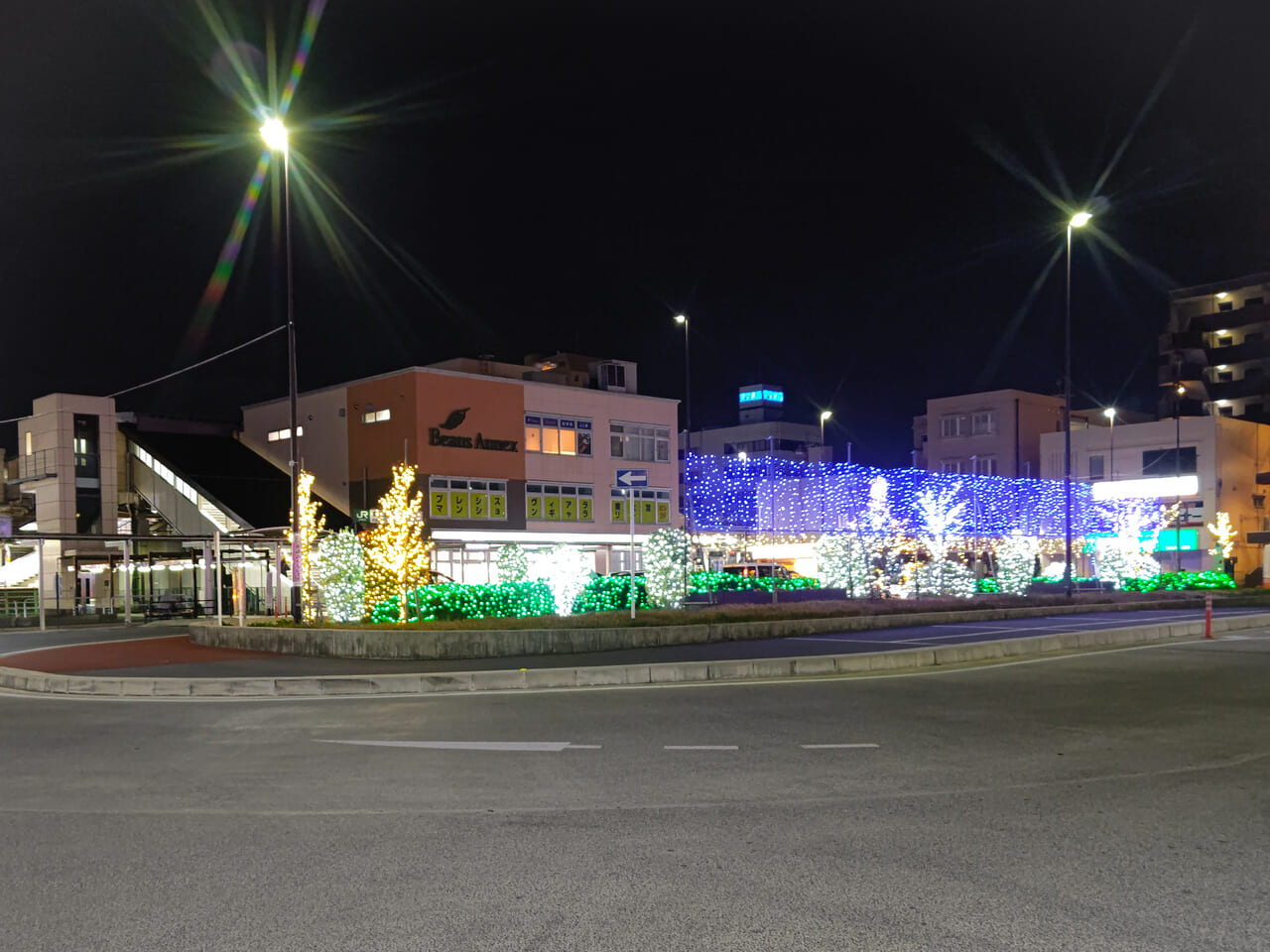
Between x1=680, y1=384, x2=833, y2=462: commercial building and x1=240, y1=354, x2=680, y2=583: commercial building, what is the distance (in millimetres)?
63580

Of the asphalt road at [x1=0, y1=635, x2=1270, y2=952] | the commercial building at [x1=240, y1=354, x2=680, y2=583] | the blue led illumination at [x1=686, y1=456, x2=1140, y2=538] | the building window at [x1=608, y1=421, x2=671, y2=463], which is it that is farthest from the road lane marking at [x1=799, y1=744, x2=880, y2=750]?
the building window at [x1=608, y1=421, x2=671, y2=463]

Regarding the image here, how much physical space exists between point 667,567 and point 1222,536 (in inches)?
1779

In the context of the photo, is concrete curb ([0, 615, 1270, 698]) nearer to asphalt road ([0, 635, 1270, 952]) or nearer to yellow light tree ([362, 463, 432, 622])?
asphalt road ([0, 635, 1270, 952])

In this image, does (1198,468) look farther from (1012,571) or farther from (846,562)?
(846,562)

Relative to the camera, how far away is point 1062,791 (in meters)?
7.76

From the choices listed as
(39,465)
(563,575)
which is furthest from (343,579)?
(39,465)

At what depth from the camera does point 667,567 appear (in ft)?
79.4

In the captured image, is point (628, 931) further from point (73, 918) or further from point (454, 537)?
point (454, 537)

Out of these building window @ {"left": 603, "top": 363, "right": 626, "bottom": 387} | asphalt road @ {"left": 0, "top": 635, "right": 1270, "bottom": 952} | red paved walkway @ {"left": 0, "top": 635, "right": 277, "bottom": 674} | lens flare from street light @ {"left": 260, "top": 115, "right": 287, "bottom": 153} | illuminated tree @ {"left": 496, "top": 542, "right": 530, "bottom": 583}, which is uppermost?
lens flare from street light @ {"left": 260, "top": 115, "right": 287, "bottom": 153}

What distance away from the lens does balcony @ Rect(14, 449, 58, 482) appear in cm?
4209

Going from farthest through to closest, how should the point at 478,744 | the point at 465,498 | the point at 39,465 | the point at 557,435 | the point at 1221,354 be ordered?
the point at 1221,354
the point at 557,435
the point at 465,498
the point at 39,465
the point at 478,744

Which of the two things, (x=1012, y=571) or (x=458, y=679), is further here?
(x=1012, y=571)

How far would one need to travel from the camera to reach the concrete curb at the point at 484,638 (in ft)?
59.4

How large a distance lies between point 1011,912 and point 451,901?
9.31 ft
